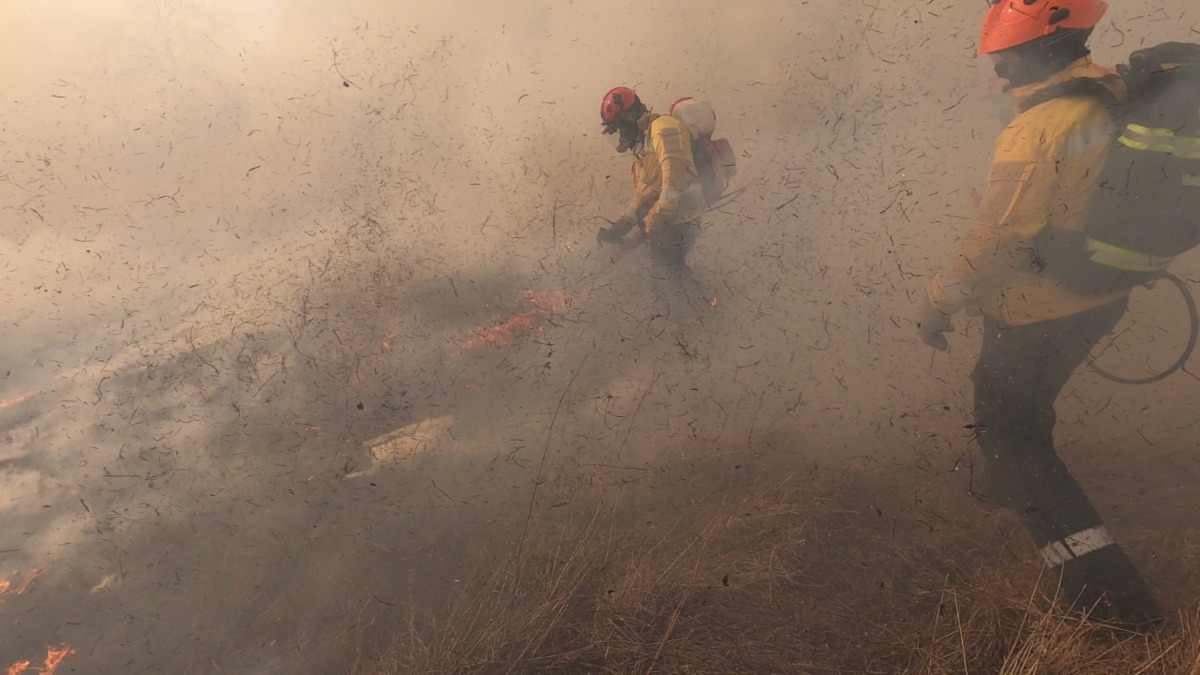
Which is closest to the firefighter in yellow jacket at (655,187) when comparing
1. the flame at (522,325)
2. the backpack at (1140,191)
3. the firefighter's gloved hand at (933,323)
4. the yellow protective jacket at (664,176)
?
the yellow protective jacket at (664,176)

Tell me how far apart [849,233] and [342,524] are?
308cm

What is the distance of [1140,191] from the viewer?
6.48ft

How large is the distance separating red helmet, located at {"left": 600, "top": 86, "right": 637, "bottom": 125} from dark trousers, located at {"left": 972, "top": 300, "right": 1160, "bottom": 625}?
6.89ft

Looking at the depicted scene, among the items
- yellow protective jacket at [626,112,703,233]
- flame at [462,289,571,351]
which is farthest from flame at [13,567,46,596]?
yellow protective jacket at [626,112,703,233]

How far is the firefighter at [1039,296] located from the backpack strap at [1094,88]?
0.01 meters

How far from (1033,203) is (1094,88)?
42cm

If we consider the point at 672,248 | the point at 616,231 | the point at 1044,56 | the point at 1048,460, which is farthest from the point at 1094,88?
the point at 616,231

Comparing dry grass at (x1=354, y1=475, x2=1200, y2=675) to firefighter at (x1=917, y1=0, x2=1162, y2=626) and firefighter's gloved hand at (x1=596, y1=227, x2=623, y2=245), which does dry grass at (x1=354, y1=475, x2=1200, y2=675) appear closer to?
firefighter at (x1=917, y1=0, x2=1162, y2=626)

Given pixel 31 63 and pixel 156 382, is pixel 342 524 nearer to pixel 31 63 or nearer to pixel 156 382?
pixel 156 382

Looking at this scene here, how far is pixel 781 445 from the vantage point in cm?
284

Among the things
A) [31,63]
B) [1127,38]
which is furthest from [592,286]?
[31,63]

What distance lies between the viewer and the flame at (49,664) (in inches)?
107

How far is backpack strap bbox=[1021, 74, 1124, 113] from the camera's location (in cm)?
196

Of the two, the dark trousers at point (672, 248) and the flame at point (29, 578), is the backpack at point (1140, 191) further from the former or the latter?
the flame at point (29, 578)
